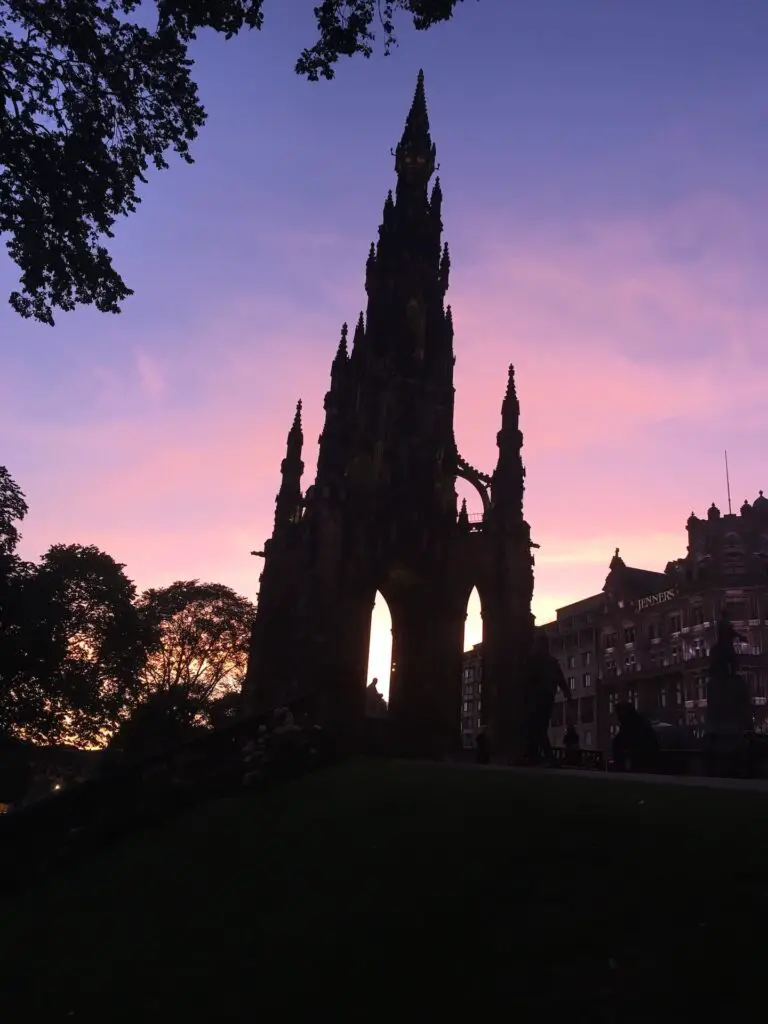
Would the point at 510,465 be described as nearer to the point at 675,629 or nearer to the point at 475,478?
the point at 475,478

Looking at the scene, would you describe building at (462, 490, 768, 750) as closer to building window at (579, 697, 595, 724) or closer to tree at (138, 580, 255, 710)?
building window at (579, 697, 595, 724)

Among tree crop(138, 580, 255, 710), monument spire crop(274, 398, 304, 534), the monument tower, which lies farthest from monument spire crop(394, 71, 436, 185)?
tree crop(138, 580, 255, 710)

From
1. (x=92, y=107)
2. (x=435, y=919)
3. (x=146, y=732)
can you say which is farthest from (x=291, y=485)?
(x=435, y=919)

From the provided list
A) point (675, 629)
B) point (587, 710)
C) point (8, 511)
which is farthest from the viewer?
point (587, 710)

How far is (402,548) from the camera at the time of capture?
39.8 meters

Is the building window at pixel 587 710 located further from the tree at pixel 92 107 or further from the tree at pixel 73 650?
the tree at pixel 92 107

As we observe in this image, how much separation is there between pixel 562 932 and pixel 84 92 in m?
12.8

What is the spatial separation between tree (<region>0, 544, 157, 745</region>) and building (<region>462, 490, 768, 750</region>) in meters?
32.0

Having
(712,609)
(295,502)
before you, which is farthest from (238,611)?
(712,609)

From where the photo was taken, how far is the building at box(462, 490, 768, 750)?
59656 mm

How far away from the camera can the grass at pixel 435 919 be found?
5.50 m

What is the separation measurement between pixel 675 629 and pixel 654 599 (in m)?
3.48

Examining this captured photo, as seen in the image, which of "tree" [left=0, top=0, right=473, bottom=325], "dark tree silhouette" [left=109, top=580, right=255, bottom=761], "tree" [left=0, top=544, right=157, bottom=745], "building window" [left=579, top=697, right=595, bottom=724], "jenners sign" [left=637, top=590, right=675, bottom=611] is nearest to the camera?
"tree" [left=0, top=0, right=473, bottom=325]

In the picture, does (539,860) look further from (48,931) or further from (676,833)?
(48,931)
